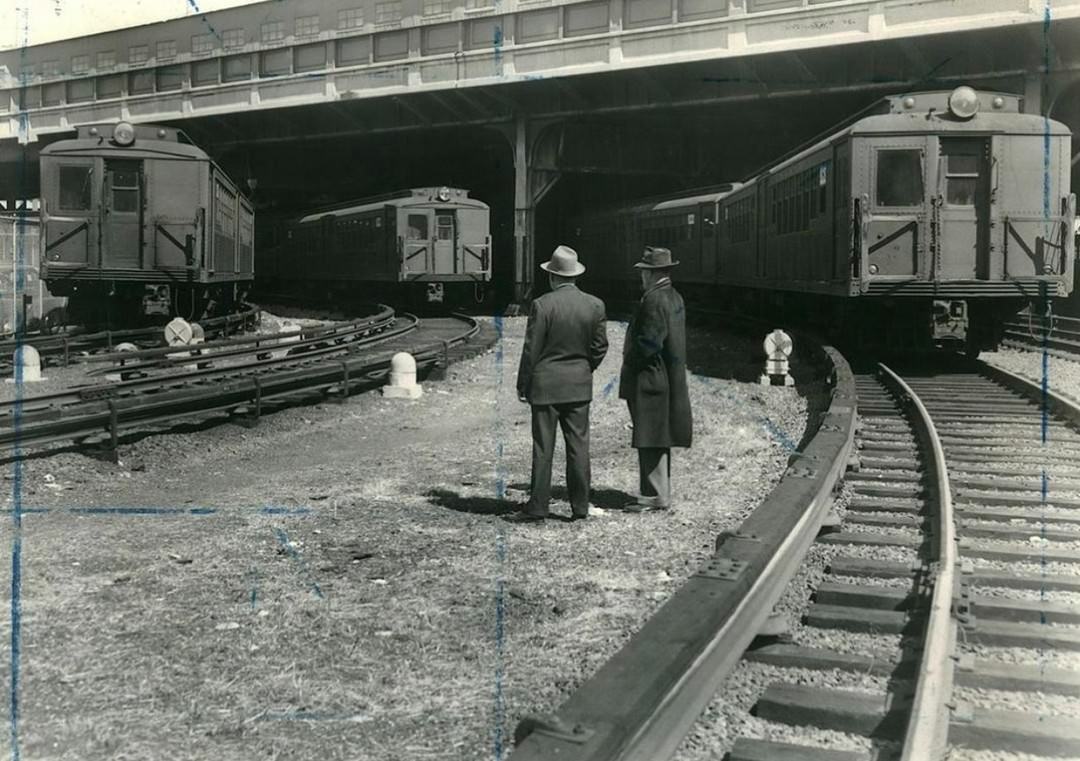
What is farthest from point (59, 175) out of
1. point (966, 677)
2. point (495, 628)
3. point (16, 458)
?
point (966, 677)

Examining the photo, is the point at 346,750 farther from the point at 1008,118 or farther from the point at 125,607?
the point at 1008,118

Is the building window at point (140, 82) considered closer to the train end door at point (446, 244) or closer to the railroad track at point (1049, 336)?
the train end door at point (446, 244)

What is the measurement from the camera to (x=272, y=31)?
3225 cm

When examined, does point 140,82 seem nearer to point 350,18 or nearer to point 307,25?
point 307,25

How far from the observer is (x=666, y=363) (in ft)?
23.4

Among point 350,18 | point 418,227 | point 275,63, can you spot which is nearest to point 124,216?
point 418,227

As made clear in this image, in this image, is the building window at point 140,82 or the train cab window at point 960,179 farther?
the building window at point 140,82

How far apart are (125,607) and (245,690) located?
52.6 inches

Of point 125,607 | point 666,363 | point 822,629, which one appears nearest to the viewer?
point 822,629

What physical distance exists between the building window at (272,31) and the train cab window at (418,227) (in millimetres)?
7238

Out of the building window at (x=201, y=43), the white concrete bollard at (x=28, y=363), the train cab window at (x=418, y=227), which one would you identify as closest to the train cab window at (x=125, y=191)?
the white concrete bollard at (x=28, y=363)

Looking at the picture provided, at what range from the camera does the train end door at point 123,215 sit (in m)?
19.0

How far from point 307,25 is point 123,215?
46.2 ft

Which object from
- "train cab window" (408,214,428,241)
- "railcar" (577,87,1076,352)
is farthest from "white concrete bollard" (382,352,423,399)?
"train cab window" (408,214,428,241)
